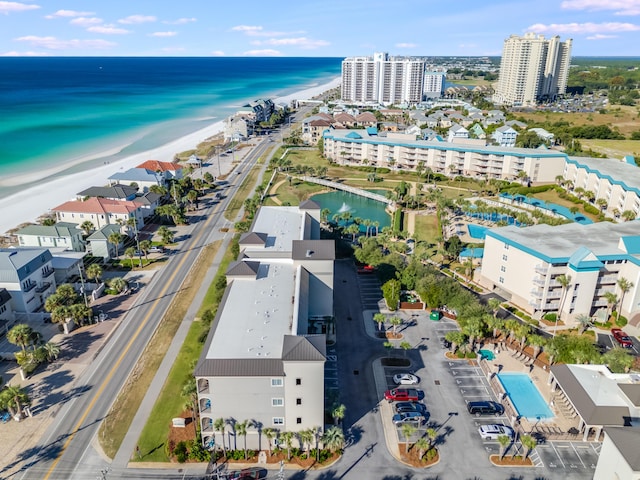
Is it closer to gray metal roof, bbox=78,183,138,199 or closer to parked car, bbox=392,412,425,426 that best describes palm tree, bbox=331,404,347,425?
parked car, bbox=392,412,425,426

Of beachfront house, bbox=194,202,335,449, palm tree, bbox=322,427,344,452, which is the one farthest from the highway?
palm tree, bbox=322,427,344,452

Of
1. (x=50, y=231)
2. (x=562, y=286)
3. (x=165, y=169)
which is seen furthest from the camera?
(x=165, y=169)

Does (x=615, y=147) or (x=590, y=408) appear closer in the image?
(x=590, y=408)

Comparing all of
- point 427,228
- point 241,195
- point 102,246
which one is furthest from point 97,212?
point 427,228

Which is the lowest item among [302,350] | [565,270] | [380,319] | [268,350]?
[380,319]

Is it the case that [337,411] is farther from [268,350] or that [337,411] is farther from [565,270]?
[565,270]

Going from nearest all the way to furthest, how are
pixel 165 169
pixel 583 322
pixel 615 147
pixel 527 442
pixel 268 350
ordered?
pixel 527 442, pixel 268 350, pixel 583 322, pixel 165 169, pixel 615 147
